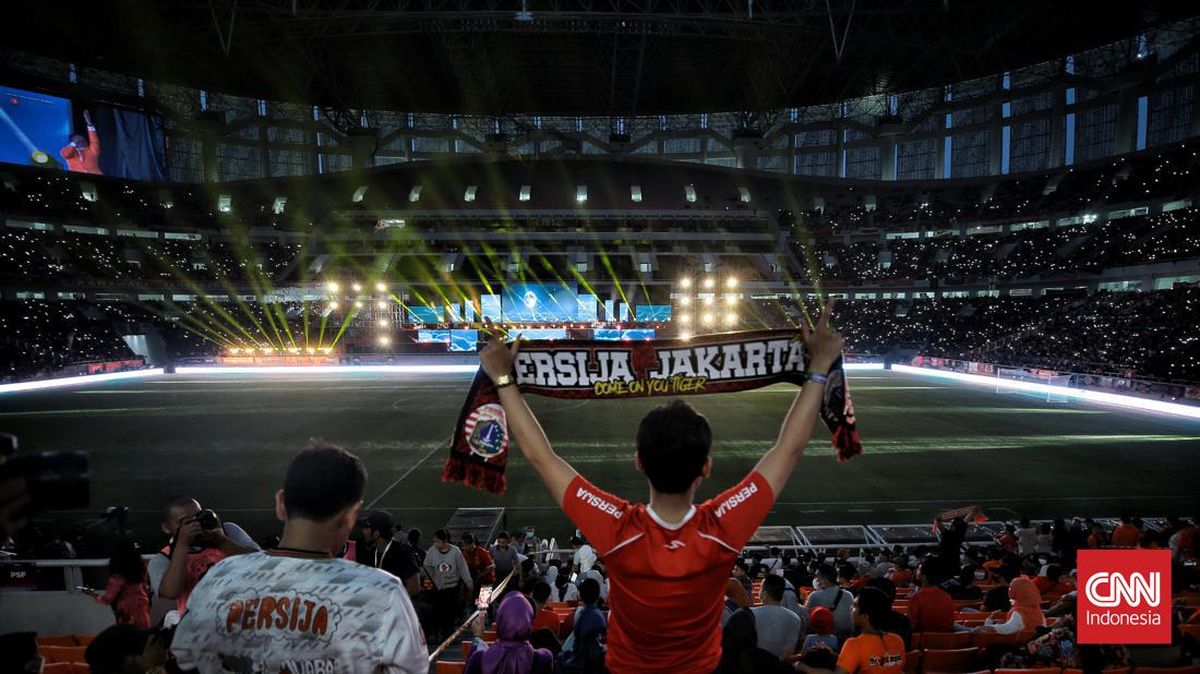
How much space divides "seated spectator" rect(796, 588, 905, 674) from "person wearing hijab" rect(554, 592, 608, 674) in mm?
1297

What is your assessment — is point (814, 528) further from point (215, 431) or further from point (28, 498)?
point (215, 431)

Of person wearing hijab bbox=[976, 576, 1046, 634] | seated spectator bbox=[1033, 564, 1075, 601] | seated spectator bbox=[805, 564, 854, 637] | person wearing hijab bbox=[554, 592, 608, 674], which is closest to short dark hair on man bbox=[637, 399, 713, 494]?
person wearing hijab bbox=[554, 592, 608, 674]

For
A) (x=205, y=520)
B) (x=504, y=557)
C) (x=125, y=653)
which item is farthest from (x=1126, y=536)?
(x=125, y=653)

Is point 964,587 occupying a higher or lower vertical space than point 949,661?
lower

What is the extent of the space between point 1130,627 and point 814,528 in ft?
24.3

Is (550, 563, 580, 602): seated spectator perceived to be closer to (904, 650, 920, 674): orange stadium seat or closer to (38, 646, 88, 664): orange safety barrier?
(904, 650, 920, 674): orange stadium seat

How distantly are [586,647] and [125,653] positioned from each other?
2.64 metres

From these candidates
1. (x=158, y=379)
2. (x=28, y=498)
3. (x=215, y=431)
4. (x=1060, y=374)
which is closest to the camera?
(x=28, y=498)

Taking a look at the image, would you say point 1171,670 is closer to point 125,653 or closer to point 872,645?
point 872,645

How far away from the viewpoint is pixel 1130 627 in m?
5.41

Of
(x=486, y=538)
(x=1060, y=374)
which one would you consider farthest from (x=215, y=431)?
(x=1060, y=374)

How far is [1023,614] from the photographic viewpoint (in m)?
6.10

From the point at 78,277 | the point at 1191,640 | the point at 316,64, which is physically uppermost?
the point at 316,64

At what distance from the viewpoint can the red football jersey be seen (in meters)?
2.21
